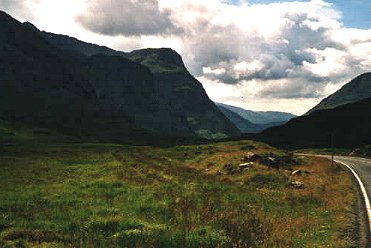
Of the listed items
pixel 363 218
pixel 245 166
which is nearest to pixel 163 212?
pixel 363 218

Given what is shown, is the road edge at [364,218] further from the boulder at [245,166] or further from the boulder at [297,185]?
the boulder at [245,166]

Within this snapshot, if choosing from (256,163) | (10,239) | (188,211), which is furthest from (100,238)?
(256,163)

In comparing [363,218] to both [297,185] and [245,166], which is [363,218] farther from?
[245,166]

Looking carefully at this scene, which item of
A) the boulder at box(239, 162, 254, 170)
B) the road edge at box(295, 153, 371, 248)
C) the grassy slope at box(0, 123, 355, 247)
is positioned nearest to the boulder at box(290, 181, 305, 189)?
the grassy slope at box(0, 123, 355, 247)

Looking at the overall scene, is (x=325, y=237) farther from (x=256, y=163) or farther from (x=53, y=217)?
(x=256, y=163)

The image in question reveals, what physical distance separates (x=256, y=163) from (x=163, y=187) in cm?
2061

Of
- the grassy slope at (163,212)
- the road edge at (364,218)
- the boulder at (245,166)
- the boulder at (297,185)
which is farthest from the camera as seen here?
the boulder at (245,166)

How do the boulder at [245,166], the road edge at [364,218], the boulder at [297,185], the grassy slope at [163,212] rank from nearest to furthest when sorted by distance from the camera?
the grassy slope at [163,212]
the road edge at [364,218]
the boulder at [297,185]
the boulder at [245,166]

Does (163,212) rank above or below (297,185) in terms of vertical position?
above

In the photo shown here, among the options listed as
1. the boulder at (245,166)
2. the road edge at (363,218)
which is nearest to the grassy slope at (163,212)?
the road edge at (363,218)

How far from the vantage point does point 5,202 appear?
25047 millimetres

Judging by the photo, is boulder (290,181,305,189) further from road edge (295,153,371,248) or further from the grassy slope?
road edge (295,153,371,248)

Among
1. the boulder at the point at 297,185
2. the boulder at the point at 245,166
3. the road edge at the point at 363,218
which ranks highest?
the boulder at the point at 245,166

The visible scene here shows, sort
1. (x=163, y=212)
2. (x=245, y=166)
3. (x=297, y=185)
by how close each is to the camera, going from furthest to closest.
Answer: (x=245, y=166)
(x=297, y=185)
(x=163, y=212)
